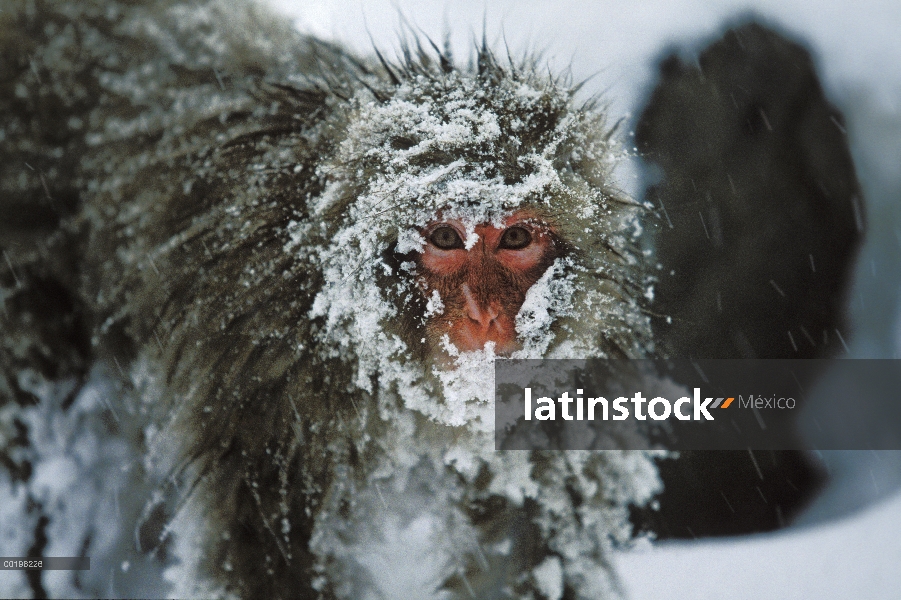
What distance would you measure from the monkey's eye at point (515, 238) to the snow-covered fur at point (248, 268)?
0.06 metres

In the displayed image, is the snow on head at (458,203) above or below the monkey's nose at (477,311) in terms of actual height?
above

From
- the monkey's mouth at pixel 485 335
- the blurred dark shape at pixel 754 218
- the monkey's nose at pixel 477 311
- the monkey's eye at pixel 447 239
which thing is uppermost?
the blurred dark shape at pixel 754 218

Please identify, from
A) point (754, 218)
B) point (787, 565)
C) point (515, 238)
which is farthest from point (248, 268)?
point (787, 565)

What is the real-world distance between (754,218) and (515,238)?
1194mm

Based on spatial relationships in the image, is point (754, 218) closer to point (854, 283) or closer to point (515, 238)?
point (854, 283)

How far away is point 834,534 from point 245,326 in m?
2.28

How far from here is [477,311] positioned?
52.0 inches

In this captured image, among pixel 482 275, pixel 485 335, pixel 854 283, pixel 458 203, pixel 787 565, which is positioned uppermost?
pixel 854 283

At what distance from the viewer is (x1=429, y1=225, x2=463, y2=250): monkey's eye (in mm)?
1307

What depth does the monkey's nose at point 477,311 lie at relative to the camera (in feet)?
4.32

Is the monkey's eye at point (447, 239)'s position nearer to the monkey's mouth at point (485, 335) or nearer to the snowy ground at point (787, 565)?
the monkey's mouth at point (485, 335)

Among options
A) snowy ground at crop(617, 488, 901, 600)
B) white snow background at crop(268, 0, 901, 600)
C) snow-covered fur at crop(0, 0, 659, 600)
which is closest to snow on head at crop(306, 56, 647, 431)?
snow-covered fur at crop(0, 0, 659, 600)

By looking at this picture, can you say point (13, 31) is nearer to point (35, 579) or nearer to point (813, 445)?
point (35, 579)

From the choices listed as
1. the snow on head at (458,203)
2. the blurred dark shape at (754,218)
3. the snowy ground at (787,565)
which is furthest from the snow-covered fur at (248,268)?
the snowy ground at (787,565)
